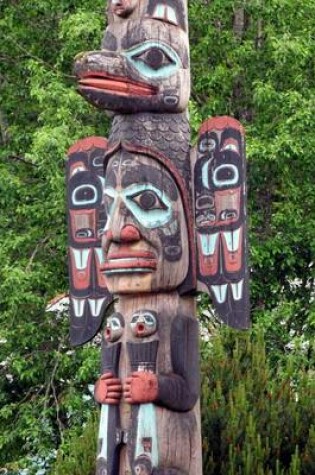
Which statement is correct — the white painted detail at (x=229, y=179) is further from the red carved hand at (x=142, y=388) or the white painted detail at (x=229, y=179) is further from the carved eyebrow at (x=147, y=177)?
the red carved hand at (x=142, y=388)

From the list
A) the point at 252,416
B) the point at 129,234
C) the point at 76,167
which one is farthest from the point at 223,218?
the point at 252,416

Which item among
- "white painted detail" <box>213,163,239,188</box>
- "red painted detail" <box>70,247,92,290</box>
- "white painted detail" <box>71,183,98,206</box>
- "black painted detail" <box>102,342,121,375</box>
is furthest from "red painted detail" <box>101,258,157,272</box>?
"white painted detail" <box>71,183,98,206</box>

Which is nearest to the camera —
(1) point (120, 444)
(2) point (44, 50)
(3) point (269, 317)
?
(1) point (120, 444)

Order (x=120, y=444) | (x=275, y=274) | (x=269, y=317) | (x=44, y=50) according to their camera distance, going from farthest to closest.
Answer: (x=44, y=50), (x=275, y=274), (x=269, y=317), (x=120, y=444)

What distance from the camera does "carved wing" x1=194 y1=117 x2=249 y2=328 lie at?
7406 millimetres

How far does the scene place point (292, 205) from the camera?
36.5ft

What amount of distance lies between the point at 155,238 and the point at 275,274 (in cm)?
420

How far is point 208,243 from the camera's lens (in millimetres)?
7531

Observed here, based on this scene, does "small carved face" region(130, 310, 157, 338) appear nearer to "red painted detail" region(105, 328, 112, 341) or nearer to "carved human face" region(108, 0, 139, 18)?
"red painted detail" region(105, 328, 112, 341)

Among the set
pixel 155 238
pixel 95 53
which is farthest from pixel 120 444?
pixel 95 53

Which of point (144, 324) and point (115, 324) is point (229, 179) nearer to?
point (144, 324)

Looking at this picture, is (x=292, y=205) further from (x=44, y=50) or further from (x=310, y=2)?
(x=44, y=50)

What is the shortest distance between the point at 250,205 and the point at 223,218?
4.24 meters

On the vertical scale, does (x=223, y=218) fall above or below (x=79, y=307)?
above
